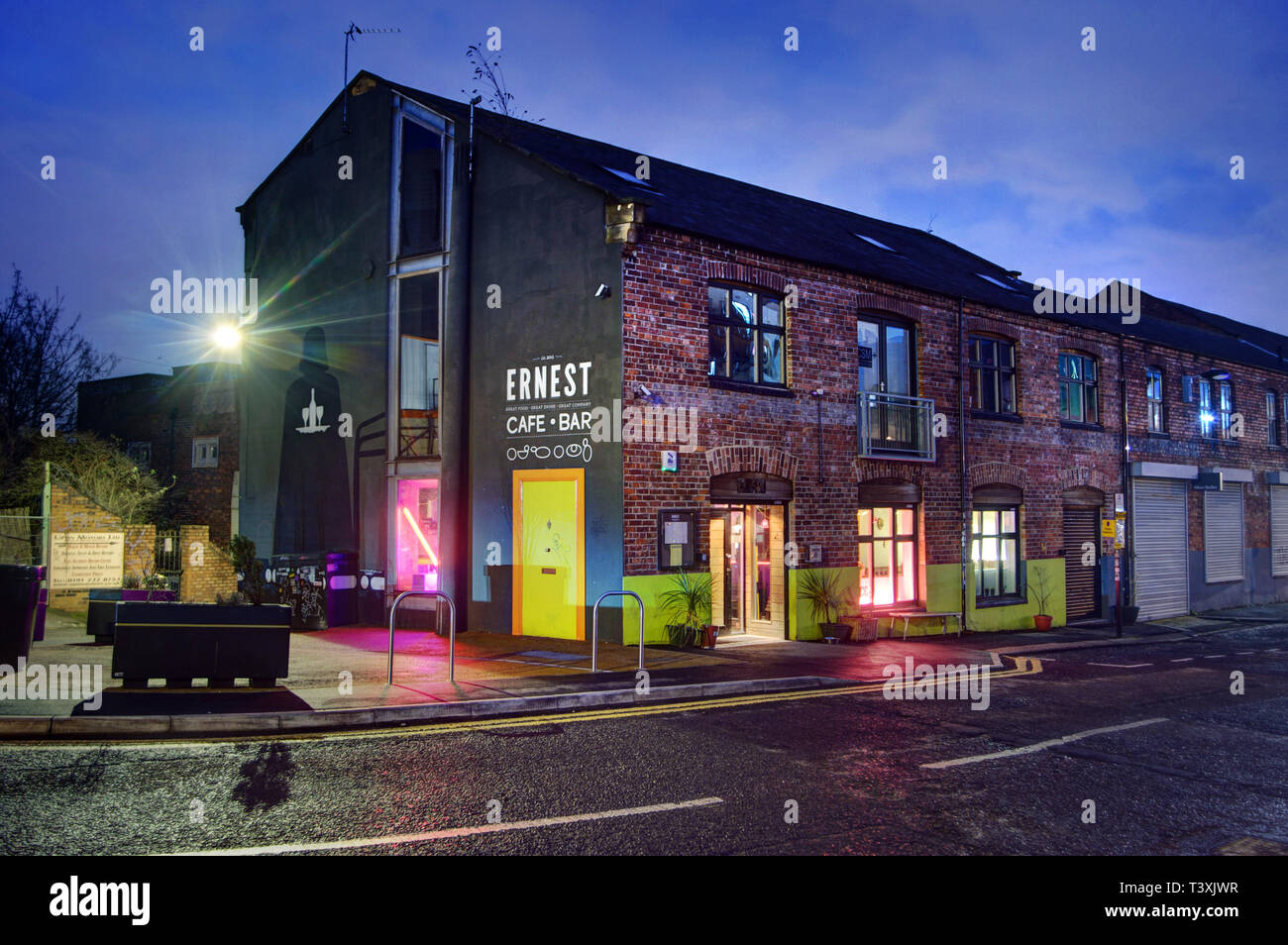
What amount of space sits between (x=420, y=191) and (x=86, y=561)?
30.8ft

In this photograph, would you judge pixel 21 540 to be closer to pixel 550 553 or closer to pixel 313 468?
pixel 313 468

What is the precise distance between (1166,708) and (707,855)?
7321 millimetres

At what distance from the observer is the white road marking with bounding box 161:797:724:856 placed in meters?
4.83

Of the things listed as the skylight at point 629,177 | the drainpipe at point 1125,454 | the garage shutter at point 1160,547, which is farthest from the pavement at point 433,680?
the skylight at point 629,177

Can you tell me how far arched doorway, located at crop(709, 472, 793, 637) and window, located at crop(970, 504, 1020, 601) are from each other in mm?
5195

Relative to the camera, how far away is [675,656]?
488 inches

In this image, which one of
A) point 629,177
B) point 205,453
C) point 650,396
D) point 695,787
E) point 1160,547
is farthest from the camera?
point 205,453

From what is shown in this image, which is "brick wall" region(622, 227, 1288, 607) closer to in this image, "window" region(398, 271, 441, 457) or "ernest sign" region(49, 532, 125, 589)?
"window" region(398, 271, 441, 457)

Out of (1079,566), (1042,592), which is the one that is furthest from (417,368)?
(1079,566)

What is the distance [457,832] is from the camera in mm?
5199

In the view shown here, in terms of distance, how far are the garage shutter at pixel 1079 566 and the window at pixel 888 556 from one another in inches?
208

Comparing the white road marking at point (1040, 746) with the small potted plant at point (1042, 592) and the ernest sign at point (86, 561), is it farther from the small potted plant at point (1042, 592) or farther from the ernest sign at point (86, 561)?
the ernest sign at point (86, 561)

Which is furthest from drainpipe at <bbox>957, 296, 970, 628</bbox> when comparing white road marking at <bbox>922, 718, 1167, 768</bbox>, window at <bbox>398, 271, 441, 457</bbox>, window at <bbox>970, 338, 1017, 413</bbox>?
window at <bbox>398, 271, 441, 457</bbox>
